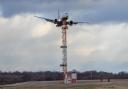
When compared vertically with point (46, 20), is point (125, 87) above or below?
below

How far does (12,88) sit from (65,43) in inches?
855

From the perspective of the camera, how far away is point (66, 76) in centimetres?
15575

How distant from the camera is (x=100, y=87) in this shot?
131m

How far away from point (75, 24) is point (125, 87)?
96.5 ft

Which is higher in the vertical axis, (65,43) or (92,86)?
(65,43)

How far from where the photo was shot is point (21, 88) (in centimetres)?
13525

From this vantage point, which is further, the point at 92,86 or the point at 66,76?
the point at 66,76

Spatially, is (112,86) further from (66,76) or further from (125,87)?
(66,76)

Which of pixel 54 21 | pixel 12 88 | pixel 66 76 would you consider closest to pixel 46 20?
pixel 54 21

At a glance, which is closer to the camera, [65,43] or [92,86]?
[92,86]

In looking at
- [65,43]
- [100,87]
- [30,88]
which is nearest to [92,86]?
[100,87]

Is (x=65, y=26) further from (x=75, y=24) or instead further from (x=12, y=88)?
(x=12, y=88)

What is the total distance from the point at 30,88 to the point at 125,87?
19250mm

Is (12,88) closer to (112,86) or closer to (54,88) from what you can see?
(54,88)
